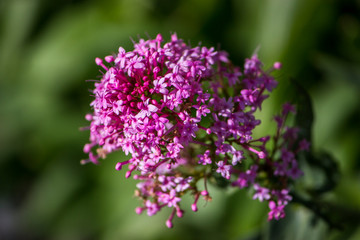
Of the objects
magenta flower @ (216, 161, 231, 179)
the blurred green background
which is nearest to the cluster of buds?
magenta flower @ (216, 161, 231, 179)

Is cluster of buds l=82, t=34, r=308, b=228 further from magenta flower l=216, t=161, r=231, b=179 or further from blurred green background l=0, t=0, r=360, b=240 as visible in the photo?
blurred green background l=0, t=0, r=360, b=240

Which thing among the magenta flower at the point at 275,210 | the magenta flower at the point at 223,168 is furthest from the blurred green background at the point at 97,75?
the magenta flower at the point at 223,168

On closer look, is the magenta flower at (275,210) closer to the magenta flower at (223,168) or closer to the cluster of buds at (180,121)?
the cluster of buds at (180,121)

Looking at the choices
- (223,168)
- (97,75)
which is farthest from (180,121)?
(97,75)

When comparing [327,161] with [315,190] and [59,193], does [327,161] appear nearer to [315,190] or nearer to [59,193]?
[315,190]

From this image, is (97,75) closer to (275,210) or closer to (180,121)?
(180,121)

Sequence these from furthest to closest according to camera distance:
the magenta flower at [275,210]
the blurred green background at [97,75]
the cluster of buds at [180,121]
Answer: the blurred green background at [97,75], the magenta flower at [275,210], the cluster of buds at [180,121]
